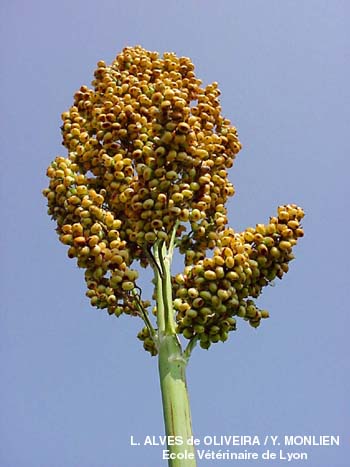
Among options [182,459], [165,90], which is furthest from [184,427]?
[165,90]

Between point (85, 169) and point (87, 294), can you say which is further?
point (85, 169)

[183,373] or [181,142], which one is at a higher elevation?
[181,142]

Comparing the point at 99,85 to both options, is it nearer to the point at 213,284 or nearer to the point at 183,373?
the point at 213,284

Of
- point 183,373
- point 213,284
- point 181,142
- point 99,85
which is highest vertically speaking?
point 99,85

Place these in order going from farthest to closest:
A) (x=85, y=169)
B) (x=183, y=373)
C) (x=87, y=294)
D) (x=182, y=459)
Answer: (x=85, y=169), (x=87, y=294), (x=183, y=373), (x=182, y=459)

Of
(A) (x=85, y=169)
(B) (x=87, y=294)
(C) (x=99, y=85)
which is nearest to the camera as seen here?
(B) (x=87, y=294)

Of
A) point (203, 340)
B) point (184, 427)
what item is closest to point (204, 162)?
point (203, 340)
